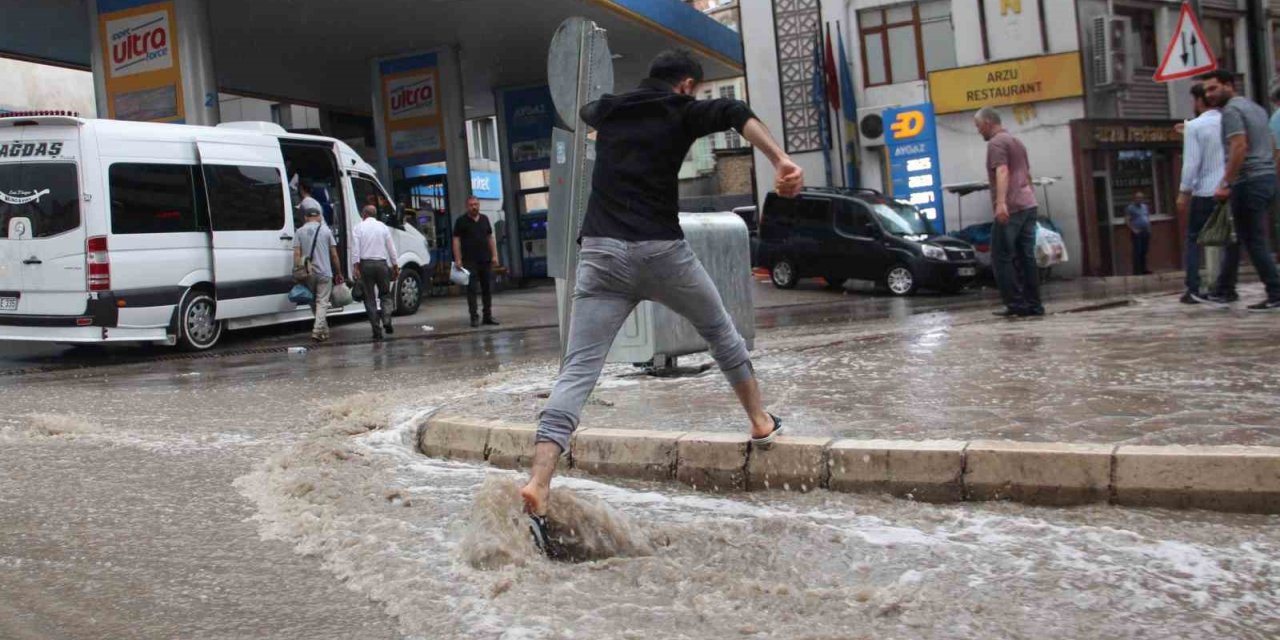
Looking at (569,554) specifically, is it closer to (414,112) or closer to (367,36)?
(367,36)

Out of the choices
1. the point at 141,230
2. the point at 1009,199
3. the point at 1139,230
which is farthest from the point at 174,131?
the point at 1139,230

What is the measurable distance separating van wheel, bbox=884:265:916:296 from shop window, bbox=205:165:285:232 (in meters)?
11.3

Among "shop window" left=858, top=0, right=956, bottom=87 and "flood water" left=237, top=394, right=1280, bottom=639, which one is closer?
"flood water" left=237, top=394, right=1280, bottom=639

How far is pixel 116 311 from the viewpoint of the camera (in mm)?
13266

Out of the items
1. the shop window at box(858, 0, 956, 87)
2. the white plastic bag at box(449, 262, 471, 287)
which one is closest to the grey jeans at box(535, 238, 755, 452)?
the white plastic bag at box(449, 262, 471, 287)

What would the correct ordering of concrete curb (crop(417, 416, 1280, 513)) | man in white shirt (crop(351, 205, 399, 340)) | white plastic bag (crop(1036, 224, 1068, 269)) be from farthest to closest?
white plastic bag (crop(1036, 224, 1068, 269)) → man in white shirt (crop(351, 205, 399, 340)) → concrete curb (crop(417, 416, 1280, 513))

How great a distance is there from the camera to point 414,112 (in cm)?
2539

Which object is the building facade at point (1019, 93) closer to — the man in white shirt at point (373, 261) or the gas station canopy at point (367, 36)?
the gas station canopy at point (367, 36)

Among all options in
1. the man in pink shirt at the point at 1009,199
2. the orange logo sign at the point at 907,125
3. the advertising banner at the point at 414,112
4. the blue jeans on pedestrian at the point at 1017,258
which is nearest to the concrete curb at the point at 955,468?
the man in pink shirt at the point at 1009,199

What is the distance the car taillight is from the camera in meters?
13.1

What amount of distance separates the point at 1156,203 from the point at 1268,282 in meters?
19.0

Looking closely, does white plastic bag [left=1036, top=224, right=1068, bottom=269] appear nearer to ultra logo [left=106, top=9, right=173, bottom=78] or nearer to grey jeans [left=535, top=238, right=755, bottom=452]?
ultra logo [left=106, top=9, right=173, bottom=78]

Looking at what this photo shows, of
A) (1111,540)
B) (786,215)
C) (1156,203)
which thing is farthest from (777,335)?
(1156,203)

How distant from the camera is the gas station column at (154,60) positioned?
758 inches
